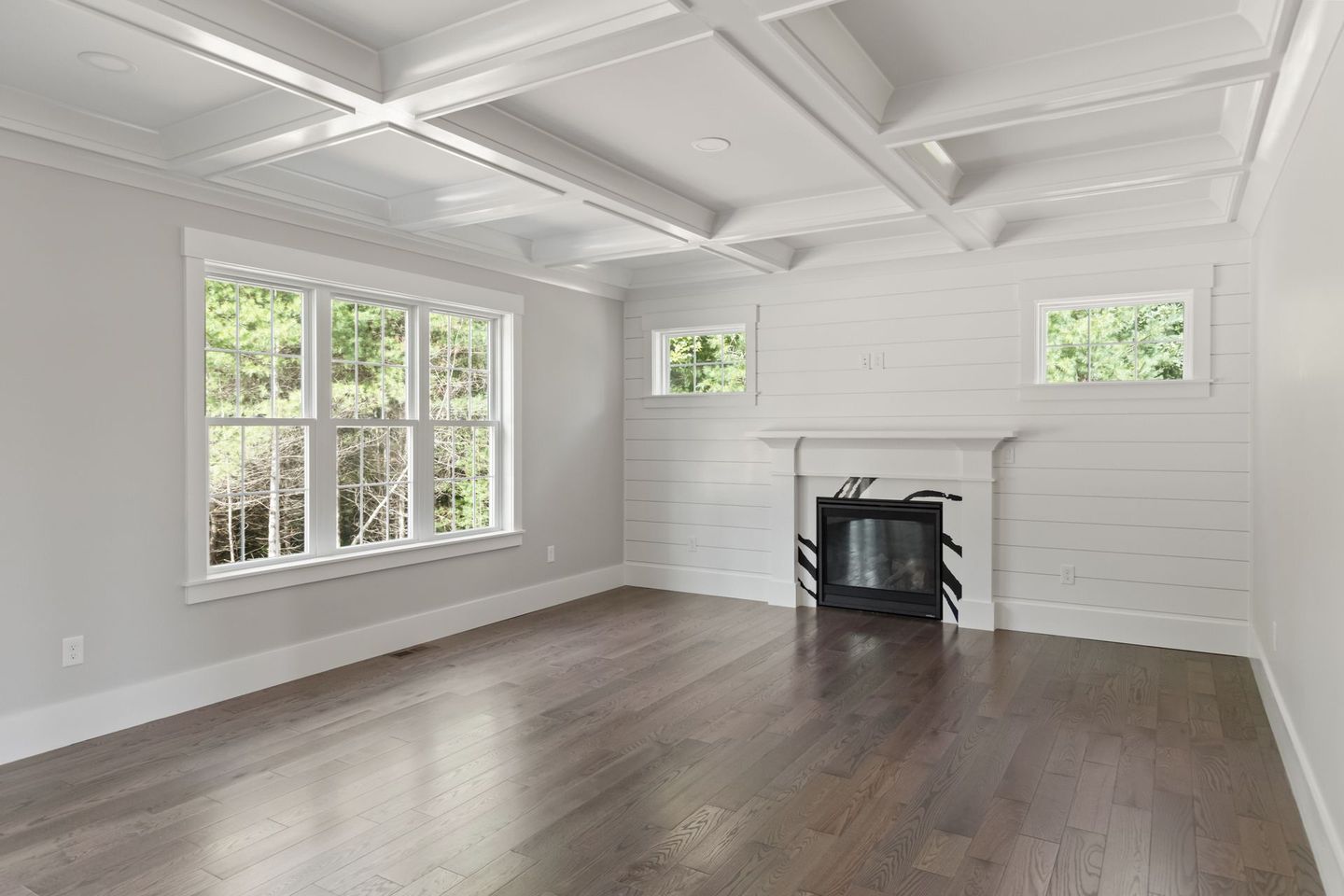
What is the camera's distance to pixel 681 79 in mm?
3100

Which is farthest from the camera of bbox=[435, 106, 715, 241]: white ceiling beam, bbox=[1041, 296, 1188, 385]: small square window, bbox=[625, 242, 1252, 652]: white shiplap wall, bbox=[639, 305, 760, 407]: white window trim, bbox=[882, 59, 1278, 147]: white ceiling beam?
bbox=[639, 305, 760, 407]: white window trim

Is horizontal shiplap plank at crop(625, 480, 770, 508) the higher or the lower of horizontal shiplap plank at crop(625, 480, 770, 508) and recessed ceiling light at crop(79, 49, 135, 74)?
the lower

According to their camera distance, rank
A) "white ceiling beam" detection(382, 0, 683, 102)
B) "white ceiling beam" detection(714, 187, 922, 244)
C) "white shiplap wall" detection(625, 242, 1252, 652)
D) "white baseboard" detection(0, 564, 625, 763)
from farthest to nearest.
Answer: "white shiplap wall" detection(625, 242, 1252, 652) → "white ceiling beam" detection(714, 187, 922, 244) → "white baseboard" detection(0, 564, 625, 763) → "white ceiling beam" detection(382, 0, 683, 102)

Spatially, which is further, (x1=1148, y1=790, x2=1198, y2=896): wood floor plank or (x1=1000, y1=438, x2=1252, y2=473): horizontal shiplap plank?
(x1=1000, y1=438, x2=1252, y2=473): horizontal shiplap plank

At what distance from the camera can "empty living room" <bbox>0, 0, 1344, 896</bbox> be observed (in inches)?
103

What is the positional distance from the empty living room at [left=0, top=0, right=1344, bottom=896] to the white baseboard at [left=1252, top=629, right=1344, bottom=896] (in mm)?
29

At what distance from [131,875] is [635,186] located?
3.53 m

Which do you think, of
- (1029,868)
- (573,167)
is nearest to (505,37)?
(573,167)

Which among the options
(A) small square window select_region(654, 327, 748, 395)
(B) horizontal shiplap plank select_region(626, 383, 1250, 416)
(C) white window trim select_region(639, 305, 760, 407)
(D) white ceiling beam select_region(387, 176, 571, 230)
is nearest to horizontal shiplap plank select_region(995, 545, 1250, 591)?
(B) horizontal shiplap plank select_region(626, 383, 1250, 416)

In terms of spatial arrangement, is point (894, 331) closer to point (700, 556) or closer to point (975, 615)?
point (975, 615)

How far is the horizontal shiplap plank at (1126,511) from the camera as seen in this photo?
16.0 ft

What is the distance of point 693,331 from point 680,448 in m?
0.96

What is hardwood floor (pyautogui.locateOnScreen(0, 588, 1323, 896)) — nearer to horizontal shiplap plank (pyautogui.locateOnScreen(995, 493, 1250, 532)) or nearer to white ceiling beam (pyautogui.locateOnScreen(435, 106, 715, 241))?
horizontal shiplap plank (pyautogui.locateOnScreen(995, 493, 1250, 532))

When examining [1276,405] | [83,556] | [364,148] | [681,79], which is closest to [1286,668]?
[1276,405]
